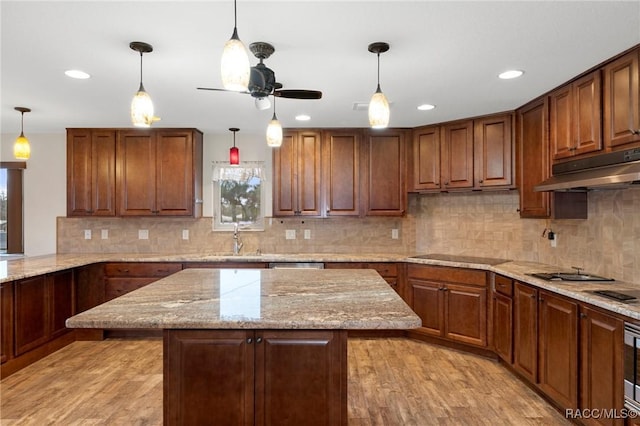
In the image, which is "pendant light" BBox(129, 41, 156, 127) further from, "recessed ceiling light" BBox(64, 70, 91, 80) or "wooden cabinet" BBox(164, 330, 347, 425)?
"recessed ceiling light" BBox(64, 70, 91, 80)

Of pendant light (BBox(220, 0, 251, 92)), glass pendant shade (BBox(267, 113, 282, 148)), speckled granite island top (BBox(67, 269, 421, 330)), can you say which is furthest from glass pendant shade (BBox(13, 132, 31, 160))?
pendant light (BBox(220, 0, 251, 92))

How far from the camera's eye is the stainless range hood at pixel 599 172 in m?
2.19

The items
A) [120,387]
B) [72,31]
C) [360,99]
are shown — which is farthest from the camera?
[360,99]

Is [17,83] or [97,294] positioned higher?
[17,83]

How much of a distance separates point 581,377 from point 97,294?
4.45 meters

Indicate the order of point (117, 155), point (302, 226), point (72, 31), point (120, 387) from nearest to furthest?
point (72, 31), point (120, 387), point (117, 155), point (302, 226)

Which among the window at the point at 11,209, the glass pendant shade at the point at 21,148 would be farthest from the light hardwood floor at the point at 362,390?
the glass pendant shade at the point at 21,148

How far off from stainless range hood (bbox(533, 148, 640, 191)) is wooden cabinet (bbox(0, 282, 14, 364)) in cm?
434

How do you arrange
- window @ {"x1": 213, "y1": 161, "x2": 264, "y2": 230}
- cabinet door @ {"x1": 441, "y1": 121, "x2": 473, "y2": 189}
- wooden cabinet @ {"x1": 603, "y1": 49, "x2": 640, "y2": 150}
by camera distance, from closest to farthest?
wooden cabinet @ {"x1": 603, "y1": 49, "x2": 640, "y2": 150}, cabinet door @ {"x1": 441, "y1": 121, "x2": 473, "y2": 189}, window @ {"x1": 213, "y1": 161, "x2": 264, "y2": 230}

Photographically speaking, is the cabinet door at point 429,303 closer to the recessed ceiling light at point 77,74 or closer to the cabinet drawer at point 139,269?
the cabinet drawer at point 139,269

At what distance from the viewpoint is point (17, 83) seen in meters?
3.03

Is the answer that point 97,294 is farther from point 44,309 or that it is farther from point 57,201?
point 57,201

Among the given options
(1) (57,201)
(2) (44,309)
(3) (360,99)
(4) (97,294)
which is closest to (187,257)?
(4) (97,294)

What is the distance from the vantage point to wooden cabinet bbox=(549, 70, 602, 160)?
261cm
